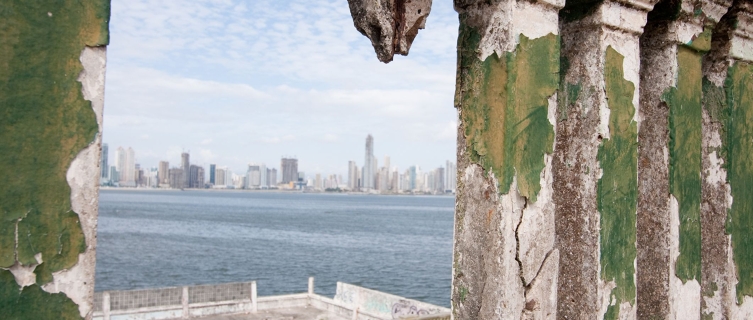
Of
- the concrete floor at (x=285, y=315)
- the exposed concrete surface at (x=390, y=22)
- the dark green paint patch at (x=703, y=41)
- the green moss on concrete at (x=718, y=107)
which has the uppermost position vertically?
the dark green paint patch at (x=703, y=41)

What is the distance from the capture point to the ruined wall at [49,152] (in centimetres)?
212

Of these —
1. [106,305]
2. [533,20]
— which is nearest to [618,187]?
[533,20]

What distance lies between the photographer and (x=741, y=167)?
16.1 feet

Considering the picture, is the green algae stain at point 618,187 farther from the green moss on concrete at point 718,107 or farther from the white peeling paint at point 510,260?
the green moss on concrete at point 718,107

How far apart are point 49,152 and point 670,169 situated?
142 inches

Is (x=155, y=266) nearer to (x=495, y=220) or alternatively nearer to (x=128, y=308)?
(x=128, y=308)

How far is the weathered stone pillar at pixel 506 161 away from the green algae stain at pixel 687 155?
112 cm

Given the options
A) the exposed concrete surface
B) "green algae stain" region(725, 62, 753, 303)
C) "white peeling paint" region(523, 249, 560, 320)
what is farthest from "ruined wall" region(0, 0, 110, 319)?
"green algae stain" region(725, 62, 753, 303)

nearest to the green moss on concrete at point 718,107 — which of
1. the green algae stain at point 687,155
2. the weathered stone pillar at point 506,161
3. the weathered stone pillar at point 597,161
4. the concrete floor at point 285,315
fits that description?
the green algae stain at point 687,155

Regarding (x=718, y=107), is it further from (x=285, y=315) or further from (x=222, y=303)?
(x=222, y=303)

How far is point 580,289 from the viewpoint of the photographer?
3793mm

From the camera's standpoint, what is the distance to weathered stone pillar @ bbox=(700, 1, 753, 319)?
4.80 m

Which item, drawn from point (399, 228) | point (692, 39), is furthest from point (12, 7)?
point (399, 228)

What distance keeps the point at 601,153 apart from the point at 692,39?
1256mm
